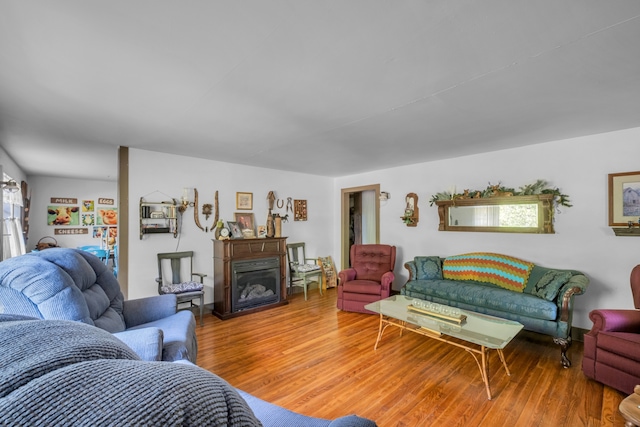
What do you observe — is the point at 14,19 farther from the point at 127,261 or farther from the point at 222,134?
the point at 127,261

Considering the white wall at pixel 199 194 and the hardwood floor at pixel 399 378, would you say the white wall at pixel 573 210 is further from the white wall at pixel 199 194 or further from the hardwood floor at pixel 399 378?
the white wall at pixel 199 194

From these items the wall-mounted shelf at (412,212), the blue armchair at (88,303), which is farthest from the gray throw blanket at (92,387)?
the wall-mounted shelf at (412,212)

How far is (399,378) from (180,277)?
313 centimetres

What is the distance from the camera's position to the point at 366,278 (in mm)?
4105

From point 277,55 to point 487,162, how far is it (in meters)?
3.46

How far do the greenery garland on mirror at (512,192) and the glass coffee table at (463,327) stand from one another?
1.73m

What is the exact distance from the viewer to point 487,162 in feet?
12.3

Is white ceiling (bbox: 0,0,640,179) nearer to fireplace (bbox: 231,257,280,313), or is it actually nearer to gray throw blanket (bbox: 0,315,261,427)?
gray throw blanket (bbox: 0,315,261,427)

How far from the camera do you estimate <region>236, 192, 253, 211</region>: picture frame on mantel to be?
445 centimetres

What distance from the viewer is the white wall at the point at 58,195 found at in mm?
5469

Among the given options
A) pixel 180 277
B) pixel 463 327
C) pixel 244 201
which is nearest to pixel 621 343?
pixel 463 327

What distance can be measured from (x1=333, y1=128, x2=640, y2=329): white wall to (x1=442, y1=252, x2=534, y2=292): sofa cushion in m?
0.20

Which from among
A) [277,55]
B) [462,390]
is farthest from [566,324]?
[277,55]

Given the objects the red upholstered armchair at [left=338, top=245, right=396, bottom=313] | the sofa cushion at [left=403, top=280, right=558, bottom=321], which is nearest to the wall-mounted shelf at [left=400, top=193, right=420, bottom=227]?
the red upholstered armchair at [left=338, top=245, right=396, bottom=313]
